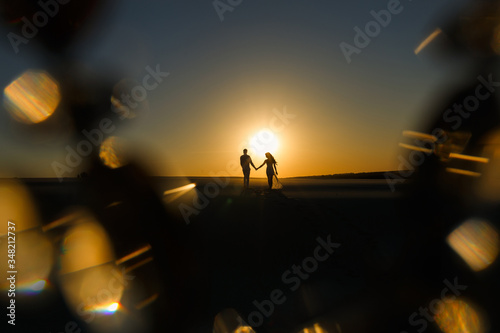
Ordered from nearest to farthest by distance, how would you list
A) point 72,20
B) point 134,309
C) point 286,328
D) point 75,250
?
point 72,20 → point 286,328 → point 134,309 → point 75,250

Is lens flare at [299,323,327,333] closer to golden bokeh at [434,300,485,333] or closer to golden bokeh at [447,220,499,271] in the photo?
golden bokeh at [434,300,485,333]

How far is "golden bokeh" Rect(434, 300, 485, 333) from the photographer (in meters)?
3.71

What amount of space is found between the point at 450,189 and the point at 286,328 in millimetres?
2434

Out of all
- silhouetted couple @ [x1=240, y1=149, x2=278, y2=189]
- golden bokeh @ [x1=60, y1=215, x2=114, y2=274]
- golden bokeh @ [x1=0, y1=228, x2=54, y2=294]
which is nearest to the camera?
golden bokeh @ [x1=60, y1=215, x2=114, y2=274]

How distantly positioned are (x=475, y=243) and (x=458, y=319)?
3.74 m

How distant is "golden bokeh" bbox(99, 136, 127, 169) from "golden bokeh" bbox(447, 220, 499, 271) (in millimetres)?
5505

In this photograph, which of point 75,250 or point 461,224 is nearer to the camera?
point 75,250

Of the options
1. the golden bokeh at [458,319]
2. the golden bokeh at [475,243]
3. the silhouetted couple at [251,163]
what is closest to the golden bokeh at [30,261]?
the golden bokeh at [458,319]

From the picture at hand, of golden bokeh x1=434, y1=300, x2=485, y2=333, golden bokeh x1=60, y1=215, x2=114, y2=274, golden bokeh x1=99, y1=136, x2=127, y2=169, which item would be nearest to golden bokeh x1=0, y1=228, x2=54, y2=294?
golden bokeh x1=60, y1=215, x2=114, y2=274

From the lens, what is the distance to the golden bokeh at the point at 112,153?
278cm

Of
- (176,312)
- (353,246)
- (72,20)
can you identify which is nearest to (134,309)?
(176,312)

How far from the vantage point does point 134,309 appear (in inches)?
160

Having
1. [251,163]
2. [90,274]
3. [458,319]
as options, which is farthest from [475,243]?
[251,163]

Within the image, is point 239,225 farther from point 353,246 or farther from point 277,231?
point 353,246
